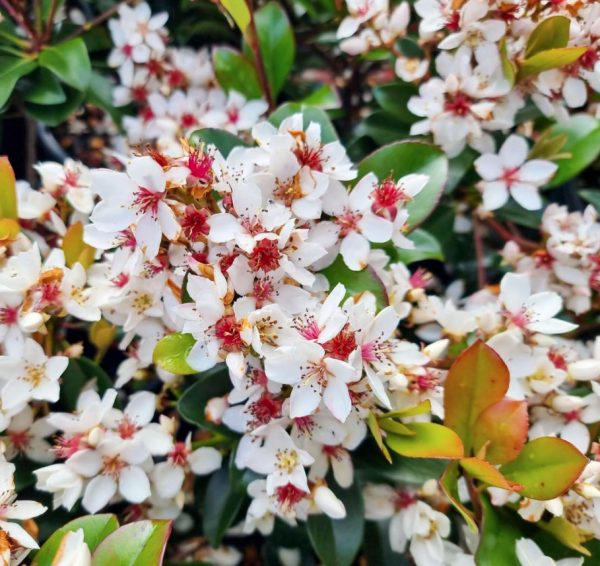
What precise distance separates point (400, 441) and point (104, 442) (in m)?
0.33

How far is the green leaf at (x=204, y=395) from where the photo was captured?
80cm

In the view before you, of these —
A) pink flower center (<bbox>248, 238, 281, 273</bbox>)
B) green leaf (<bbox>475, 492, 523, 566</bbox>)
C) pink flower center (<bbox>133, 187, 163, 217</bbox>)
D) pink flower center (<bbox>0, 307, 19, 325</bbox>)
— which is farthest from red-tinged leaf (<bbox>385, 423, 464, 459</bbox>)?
pink flower center (<bbox>0, 307, 19, 325</bbox>)

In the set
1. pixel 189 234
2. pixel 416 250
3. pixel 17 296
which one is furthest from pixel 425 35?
pixel 17 296

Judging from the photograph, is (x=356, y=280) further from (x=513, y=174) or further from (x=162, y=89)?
(x=162, y=89)

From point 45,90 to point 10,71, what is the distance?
2.2 inches

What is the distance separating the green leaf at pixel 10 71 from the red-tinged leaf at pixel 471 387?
74cm

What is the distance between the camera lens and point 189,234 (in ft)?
2.16

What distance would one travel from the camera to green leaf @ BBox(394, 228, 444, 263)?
0.90m

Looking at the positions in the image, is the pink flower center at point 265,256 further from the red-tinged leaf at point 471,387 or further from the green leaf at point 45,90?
the green leaf at point 45,90

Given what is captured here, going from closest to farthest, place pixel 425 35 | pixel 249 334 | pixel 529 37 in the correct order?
pixel 249 334 → pixel 529 37 → pixel 425 35

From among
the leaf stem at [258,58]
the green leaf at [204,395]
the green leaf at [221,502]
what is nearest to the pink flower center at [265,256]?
the green leaf at [204,395]

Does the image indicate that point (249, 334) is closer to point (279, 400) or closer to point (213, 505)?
point (279, 400)

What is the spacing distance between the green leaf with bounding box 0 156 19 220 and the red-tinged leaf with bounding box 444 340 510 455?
1.87 ft

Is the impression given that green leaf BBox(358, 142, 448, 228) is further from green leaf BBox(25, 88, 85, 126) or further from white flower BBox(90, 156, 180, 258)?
green leaf BBox(25, 88, 85, 126)
